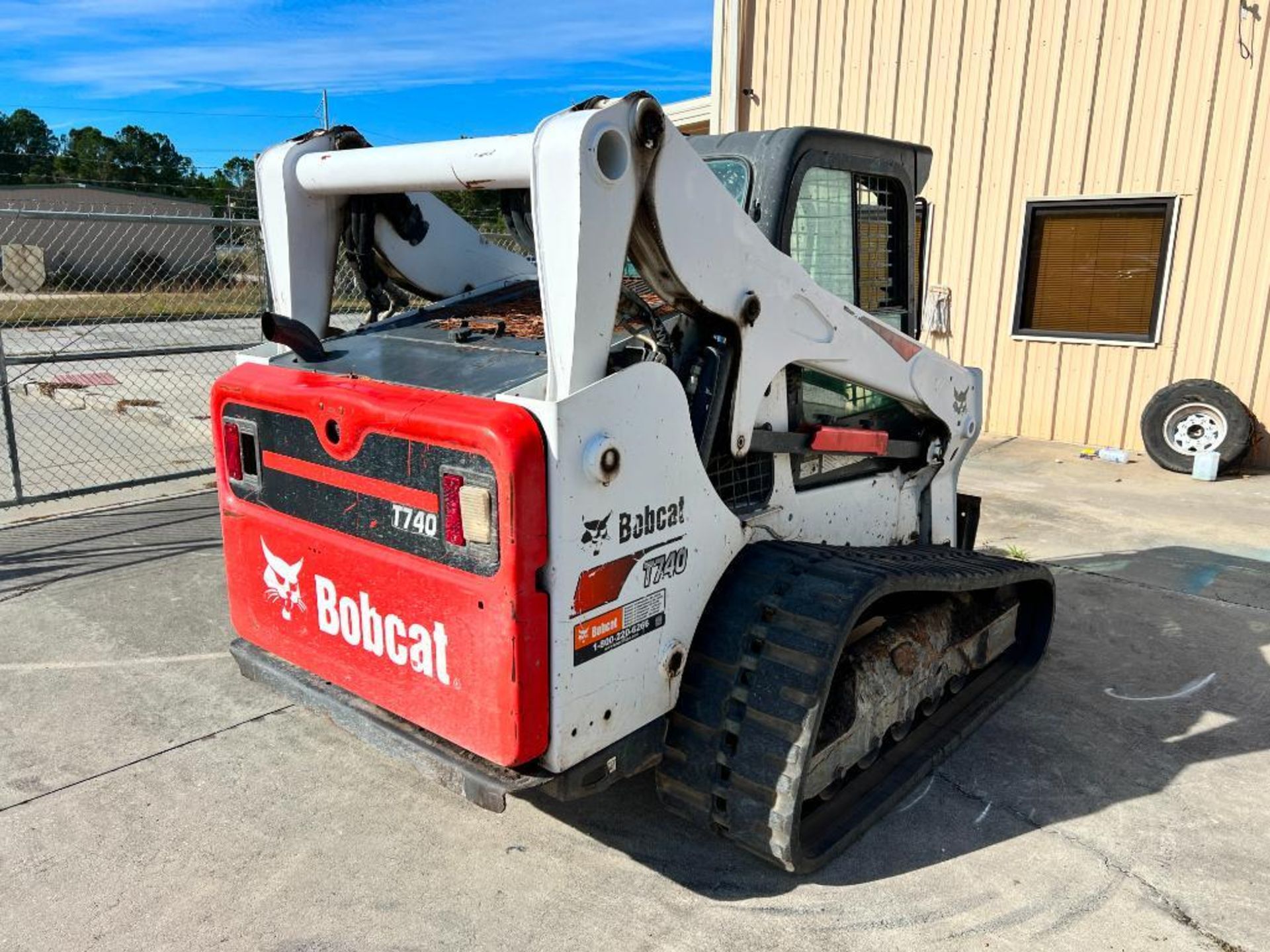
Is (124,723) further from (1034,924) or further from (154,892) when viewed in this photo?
(1034,924)

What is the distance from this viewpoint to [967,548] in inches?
189

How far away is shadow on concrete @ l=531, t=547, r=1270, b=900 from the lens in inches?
121

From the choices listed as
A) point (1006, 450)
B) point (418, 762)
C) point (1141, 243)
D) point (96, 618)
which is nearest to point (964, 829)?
point (418, 762)

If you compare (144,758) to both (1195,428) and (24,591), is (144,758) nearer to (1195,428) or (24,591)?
(24,591)

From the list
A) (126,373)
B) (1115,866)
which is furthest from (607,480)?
(126,373)

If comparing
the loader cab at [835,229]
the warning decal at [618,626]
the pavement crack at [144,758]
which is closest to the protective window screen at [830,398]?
the loader cab at [835,229]

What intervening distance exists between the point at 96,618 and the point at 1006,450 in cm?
784

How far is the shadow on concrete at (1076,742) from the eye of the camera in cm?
307

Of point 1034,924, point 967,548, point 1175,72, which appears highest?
point 1175,72

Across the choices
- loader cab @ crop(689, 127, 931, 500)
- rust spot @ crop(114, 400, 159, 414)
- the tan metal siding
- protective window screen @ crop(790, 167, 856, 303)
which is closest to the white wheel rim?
the tan metal siding

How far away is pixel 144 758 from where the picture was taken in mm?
3559

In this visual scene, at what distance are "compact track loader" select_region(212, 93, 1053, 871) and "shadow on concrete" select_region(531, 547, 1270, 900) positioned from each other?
17cm

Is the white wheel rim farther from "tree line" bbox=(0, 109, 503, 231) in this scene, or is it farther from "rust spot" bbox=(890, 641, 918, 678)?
"tree line" bbox=(0, 109, 503, 231)

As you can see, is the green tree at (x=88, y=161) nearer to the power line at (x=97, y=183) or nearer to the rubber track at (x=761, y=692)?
the power line at (x=97, y=183)
